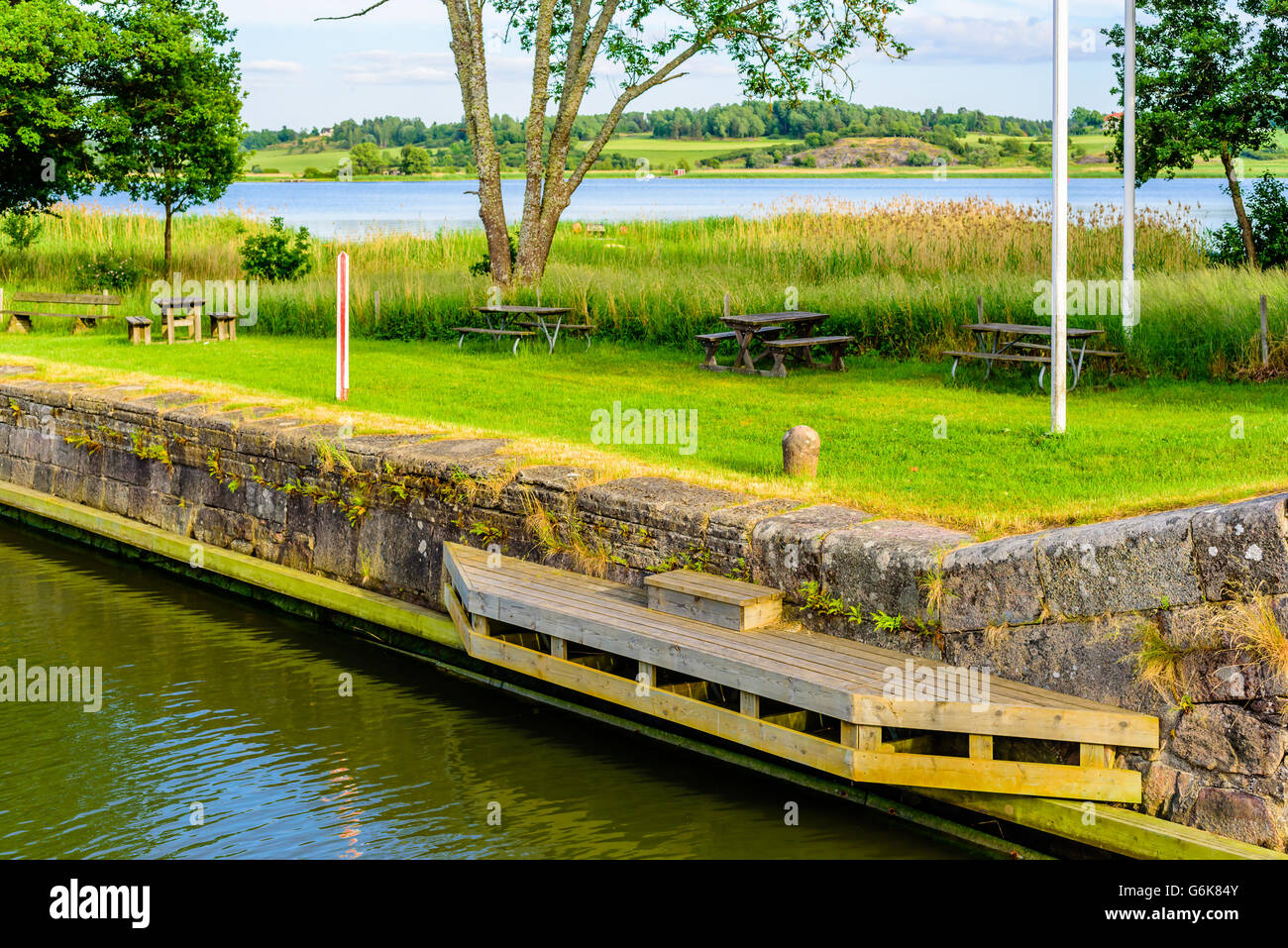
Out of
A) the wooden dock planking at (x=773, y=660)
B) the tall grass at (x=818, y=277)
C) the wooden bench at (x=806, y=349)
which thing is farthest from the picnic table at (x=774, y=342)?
the wooden dock planking at (x=773, y=660)

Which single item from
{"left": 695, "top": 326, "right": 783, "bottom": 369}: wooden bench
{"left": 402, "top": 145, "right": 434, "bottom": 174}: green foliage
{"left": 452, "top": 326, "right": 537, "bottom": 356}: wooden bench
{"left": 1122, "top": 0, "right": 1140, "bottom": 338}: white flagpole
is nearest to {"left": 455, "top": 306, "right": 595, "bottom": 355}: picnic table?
{"left": 452, "top": 326, "right": 537, "bottom": 356}: wooden bench

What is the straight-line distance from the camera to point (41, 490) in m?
12.5

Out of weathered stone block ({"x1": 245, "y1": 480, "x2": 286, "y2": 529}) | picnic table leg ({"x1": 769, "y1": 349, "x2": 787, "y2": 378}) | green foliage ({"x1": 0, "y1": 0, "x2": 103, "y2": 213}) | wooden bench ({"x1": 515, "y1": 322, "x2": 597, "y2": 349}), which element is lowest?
weathered stone block ({"x1": 245, "y1": 480, "x2": 286, "y2": 529})

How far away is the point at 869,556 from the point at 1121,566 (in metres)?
1.25

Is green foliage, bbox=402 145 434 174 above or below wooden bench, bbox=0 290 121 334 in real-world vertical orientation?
above

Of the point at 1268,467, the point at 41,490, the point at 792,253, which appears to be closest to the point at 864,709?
the point at 1268,467

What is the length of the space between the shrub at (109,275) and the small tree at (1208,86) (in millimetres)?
17656

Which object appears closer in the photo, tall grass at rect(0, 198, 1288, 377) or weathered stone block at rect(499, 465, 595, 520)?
weathered stone block at rect(499, 465, 595, 520)

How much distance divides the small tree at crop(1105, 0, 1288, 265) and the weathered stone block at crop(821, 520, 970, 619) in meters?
13.5

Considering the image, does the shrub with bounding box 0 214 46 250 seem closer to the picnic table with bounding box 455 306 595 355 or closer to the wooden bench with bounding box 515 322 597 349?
the picnic table with bounding box 455 306 595 355

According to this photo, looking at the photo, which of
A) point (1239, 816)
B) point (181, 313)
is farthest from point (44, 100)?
point (1239, 816)

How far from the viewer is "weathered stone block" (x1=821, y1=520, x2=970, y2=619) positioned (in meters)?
6.20

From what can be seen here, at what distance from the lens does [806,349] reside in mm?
14672

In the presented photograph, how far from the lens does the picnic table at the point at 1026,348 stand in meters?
12.4
